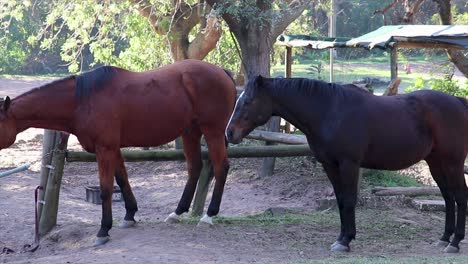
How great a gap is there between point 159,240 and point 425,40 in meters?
7.64

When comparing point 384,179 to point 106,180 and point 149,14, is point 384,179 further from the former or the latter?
point 149,14

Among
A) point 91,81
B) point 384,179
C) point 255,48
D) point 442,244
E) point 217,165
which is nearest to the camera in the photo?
point 91,81

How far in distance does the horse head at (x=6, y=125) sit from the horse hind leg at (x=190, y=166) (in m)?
1.73

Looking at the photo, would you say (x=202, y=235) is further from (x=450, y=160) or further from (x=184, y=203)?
(x=450, y=160)

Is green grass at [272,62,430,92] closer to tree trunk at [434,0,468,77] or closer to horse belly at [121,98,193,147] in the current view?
tree trunk at [434,0,468,77]

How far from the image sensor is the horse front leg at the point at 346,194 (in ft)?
21.2

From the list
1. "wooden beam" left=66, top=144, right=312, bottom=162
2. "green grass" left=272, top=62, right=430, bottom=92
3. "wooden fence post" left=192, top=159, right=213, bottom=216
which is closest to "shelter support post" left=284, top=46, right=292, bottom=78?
"wooden beam" left=66, top=144, right=312, bottom=162

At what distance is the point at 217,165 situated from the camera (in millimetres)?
7410

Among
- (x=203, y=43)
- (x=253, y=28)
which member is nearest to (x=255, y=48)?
(x=253, y=28)

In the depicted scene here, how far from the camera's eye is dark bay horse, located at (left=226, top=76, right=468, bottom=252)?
6512mm

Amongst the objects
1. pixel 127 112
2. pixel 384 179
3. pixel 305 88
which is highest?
pixel 305 88

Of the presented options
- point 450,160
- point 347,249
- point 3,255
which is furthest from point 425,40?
point 3,255

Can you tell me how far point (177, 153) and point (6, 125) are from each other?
1.91m

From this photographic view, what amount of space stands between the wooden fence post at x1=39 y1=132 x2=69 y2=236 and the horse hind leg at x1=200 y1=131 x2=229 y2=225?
1.46 m
